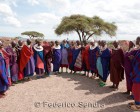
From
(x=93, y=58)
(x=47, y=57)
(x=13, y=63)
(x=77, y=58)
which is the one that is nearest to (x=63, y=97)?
(x=13, y=63)

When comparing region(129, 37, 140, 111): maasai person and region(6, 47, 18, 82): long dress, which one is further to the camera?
region(6, 47, 18, 82): long dress

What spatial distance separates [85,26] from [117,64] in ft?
103

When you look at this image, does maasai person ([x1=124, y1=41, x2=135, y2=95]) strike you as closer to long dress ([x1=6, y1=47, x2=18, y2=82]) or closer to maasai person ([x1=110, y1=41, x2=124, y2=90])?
maasai person ([x1=110, y1=41, x2=124, y2=90])

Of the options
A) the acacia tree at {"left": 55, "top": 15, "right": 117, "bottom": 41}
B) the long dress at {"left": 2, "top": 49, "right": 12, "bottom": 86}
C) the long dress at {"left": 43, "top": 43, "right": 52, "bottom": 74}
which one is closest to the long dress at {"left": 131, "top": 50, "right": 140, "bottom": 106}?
the long dress at {"left": 2, "top": 49, "right": 12, "bottom": 86}

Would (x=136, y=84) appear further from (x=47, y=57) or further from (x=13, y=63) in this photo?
(x=47, y=57)

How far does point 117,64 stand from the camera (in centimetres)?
893

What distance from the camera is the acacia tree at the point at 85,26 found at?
3969cm

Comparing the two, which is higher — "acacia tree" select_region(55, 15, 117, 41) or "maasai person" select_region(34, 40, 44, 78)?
"acacia tree" select_region(55, 15, 117, 41)

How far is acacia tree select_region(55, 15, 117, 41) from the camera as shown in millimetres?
39688

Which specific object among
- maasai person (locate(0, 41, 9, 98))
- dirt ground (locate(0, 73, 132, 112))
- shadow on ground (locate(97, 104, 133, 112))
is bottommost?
shadow on ground (locate(97, 104, 133, 112))

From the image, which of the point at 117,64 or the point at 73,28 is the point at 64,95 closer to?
the point at 117,64

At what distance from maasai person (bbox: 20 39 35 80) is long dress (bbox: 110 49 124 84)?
3.67 metres

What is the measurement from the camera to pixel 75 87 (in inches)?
380

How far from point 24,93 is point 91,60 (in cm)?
391
